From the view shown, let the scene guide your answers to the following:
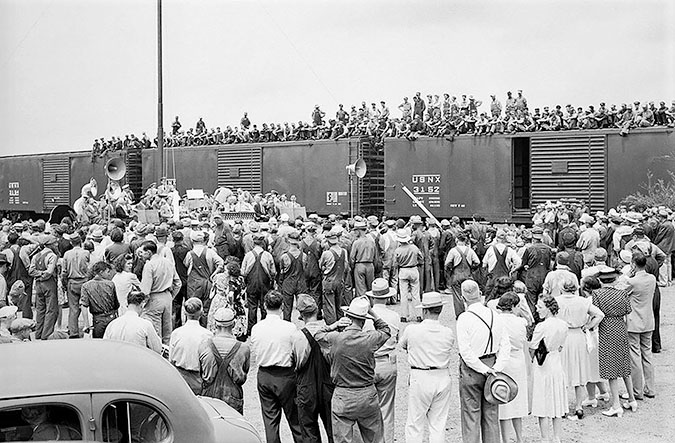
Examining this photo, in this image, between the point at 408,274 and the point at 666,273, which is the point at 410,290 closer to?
the point at 408,274

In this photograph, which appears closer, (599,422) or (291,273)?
(599,422)

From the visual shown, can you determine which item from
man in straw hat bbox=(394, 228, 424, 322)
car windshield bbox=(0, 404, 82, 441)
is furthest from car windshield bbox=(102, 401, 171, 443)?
man in straw hat bbox=(394, 228, 424, 322)

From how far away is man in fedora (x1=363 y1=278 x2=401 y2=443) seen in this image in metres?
6.64

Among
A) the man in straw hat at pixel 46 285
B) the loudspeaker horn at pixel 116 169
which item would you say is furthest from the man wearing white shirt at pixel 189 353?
the loudspeaker horn at pixel 116 169

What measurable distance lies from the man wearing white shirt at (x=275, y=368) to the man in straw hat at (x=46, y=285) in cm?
580

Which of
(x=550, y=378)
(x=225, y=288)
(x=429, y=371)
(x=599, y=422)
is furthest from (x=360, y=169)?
(x=429, y=371)

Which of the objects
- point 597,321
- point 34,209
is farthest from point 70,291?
point 34,209

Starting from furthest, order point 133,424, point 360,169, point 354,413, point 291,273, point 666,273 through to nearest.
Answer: point 360,169, point 666,273, point 291,273, point 354,413, point 133,424

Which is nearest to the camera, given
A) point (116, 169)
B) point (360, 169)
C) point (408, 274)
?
point (408, 274)

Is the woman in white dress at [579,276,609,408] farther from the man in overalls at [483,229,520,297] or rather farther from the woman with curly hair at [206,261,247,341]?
the woman with curly hair at [206,261,247,341]

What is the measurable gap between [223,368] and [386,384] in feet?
4.80

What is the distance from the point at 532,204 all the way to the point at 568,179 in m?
1.13

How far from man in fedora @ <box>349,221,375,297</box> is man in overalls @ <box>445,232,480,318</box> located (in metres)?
1.25

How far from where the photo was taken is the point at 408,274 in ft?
41.9
